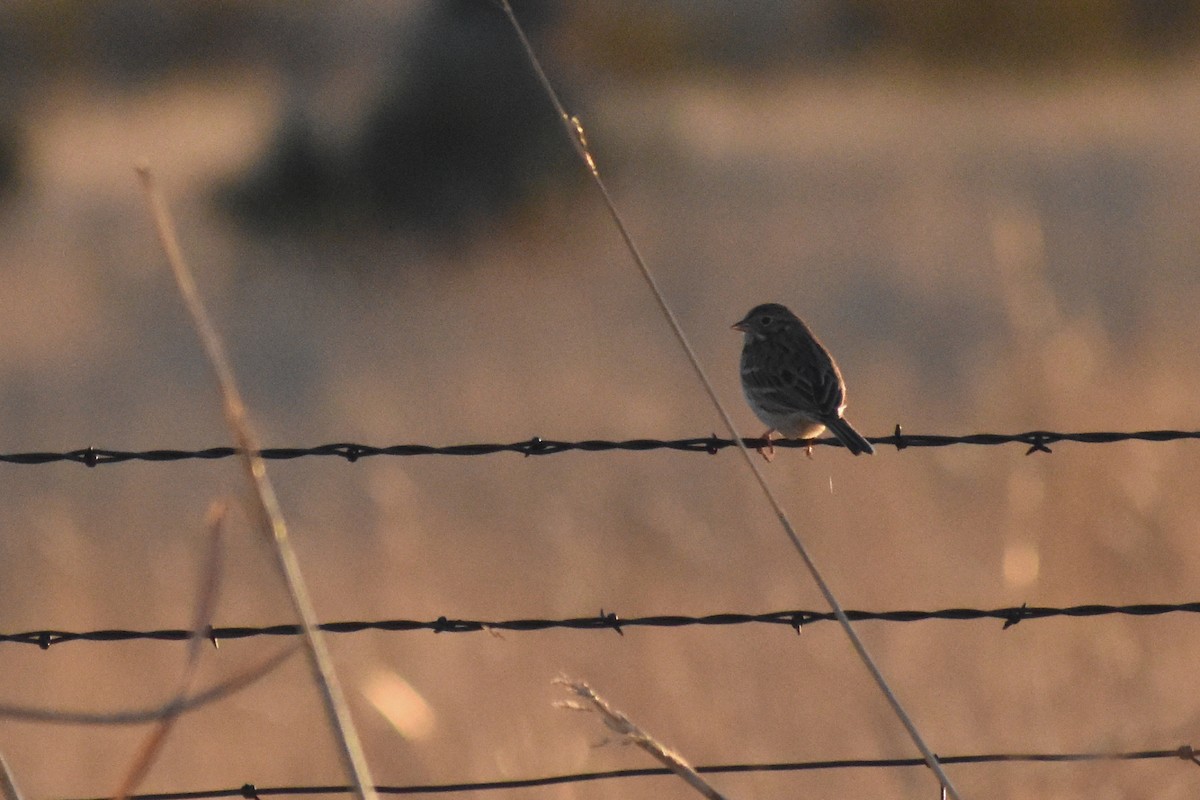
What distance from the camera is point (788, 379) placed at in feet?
25.9

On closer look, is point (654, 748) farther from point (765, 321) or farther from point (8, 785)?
point (765, 321)

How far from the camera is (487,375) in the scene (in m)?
16.3

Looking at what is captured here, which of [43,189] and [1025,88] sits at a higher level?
[1025,88]

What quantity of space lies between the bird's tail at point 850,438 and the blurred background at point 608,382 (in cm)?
74

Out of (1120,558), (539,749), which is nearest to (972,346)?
(1120,558)

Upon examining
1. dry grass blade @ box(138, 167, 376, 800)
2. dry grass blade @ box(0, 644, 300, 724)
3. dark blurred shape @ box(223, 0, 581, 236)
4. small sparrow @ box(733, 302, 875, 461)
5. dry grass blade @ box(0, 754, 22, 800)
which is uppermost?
dark blurred shape @ box(223, 0, 581, 236)

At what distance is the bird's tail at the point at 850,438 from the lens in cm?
643

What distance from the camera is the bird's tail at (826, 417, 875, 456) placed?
21.1 ft

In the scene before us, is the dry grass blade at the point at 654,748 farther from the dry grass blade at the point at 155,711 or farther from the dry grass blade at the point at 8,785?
the dry grass blade at the point at 8,785

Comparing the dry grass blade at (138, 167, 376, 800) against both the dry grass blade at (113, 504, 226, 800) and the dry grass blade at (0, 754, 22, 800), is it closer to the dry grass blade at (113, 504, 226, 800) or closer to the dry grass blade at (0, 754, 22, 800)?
the dry grass blade at (113, 504, 226, 800)

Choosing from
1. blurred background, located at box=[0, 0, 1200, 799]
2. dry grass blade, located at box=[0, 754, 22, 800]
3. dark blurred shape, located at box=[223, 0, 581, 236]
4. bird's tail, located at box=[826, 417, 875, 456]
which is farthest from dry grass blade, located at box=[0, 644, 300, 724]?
dark blurred shape, located at box=[223, 0, 581, 236]

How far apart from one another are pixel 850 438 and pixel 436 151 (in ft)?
71.9

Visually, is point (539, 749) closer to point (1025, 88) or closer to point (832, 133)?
point (832, 133)

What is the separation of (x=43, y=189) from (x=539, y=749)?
22.5 metres
